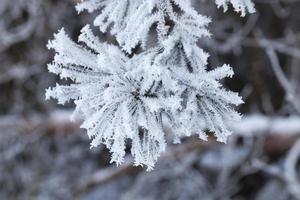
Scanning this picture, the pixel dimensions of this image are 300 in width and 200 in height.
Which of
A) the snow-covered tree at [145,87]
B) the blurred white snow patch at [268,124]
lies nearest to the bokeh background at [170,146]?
the blurred white snow patch at [268,124]

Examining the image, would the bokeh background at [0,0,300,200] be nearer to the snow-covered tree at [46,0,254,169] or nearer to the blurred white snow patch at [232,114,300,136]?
the blurred white snow patch at [232,114,300,136]

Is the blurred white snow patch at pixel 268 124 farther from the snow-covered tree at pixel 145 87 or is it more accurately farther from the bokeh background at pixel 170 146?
the snow-covered tree at pixel 145 87

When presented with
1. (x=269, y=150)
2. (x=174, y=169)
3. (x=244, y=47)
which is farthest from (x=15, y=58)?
(x=269, y=150)

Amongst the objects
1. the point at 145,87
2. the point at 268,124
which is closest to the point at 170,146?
the point at 268,124

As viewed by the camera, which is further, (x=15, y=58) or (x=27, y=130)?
(x=15, y=58)

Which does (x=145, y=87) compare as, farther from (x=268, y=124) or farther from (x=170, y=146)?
(x=268, y=124)

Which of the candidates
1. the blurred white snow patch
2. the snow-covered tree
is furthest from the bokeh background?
the snow-covered tree

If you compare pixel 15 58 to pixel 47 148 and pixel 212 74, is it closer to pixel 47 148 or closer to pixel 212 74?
pixel 47 148
